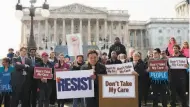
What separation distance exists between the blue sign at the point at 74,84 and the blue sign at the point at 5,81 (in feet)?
10.8

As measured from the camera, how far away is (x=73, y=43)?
46.6ft

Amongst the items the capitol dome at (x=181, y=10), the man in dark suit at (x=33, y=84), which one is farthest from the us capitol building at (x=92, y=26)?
the man in dark suit at (x=33, y=84)

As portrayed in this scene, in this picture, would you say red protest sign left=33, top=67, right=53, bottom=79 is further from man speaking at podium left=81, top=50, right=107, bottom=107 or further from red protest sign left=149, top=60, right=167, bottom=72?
red protest sign left=149, top=60, right=167, bottom=72

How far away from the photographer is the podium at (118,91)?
26.5 ft

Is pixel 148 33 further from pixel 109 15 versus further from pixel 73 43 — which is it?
pixel 73 43

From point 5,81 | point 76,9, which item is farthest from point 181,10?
point 5,81

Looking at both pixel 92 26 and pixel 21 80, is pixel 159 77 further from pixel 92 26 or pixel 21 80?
pixel 92 26

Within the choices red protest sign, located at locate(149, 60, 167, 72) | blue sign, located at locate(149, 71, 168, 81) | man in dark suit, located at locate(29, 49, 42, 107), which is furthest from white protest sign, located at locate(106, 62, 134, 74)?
man in dark suit, located at locate(29, 49, 42, 107)

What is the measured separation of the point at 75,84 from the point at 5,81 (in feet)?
12.6

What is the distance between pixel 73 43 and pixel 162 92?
4447mm

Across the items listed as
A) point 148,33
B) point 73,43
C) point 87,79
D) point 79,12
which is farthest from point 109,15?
point 87,79

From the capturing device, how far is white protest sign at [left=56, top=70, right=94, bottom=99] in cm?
834

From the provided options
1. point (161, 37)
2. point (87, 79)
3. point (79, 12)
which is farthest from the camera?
point (161, 37)

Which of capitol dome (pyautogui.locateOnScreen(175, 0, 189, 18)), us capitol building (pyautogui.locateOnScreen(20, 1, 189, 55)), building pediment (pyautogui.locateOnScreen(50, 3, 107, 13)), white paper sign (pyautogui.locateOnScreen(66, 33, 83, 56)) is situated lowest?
white paper sign (pyautogui.locateOnScreen(66, 33, 83, 56))
